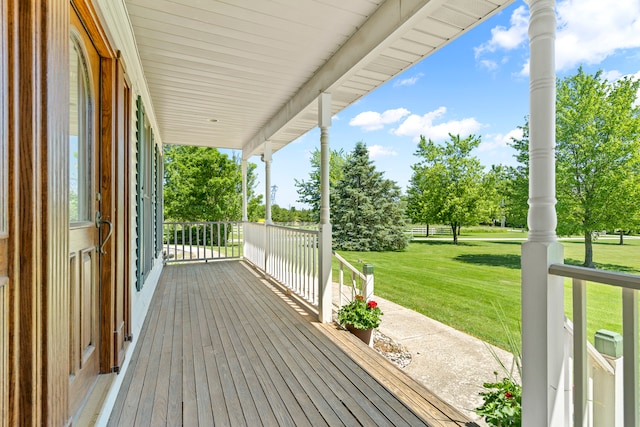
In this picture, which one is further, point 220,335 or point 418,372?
point 418,372

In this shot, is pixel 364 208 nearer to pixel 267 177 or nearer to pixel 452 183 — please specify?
pixel 452 183

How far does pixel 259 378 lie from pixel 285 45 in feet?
8.95

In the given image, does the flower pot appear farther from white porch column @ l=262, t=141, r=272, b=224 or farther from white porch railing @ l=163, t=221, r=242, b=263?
white porch railing @ l=163, t=221, r=242, b=263

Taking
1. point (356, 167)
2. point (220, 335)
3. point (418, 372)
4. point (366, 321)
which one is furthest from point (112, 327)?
point (356, 167)

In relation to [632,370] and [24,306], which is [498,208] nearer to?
[632,370]

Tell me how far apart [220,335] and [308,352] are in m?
0.88

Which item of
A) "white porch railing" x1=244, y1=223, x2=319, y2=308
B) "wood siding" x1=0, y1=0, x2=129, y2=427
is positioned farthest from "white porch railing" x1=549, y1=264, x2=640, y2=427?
"white porch railing" x1=244, y1=223, x2=319, y2=308

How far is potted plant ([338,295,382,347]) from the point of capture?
316 cm

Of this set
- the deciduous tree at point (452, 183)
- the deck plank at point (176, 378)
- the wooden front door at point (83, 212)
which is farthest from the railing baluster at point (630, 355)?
the deciduous tree at point (452, 183)

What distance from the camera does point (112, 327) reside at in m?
1.97

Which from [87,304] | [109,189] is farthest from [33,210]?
[109,189]

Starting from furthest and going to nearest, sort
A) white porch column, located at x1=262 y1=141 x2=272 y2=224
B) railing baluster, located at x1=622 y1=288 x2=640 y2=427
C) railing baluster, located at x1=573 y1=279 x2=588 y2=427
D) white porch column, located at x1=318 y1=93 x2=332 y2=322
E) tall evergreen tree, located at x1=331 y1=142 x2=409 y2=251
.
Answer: tall evergreen tree, located at x1=331 y1=142 x2=409 y2=251, white porch column, located at x1=262 y1=141 x2=272 y2=224, white porch column, located at x1=318 y1=93 x2=332 y2=322, railing baluster, located at x1=573 y1=279 x2=588 y2=427, railing baluster, located at x1=622 y1=288 x2=640 y2=427

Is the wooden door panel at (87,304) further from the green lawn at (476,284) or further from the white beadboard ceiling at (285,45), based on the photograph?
the green lawn at (476,284)

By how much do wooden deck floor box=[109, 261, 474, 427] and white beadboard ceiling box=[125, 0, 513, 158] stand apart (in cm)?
241
